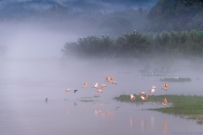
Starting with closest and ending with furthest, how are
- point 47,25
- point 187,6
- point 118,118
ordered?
point 118,118 → point 187,6 → point 47,25

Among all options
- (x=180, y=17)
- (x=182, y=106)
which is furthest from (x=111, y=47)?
(x=182, y=106)

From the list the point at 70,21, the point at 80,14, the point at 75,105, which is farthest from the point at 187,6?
the point at 75,105

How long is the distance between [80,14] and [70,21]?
14.2 metres

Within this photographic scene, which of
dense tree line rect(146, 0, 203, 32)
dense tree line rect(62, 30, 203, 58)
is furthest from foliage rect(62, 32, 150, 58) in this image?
dense tree line rect(146, 0, 203, 32)

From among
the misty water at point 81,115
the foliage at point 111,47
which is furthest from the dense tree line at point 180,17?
the misty water at point 81,115

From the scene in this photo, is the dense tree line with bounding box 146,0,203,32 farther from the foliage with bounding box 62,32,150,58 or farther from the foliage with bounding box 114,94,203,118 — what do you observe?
the foliage with bounding box 114,94,203,118

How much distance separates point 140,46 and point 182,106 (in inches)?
1059

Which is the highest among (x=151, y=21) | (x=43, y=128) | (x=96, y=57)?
(x=151, y=21)

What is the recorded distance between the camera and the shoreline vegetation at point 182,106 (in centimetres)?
1717

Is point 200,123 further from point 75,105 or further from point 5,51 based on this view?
point 5,51

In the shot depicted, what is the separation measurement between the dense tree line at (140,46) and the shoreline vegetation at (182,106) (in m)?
21.0

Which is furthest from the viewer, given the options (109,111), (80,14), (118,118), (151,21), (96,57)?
(80,14)

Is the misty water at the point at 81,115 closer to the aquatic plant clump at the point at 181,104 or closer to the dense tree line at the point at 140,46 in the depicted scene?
the aquatic plant clump at the point at 181,104

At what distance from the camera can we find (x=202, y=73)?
128ft
